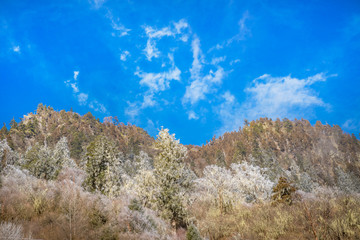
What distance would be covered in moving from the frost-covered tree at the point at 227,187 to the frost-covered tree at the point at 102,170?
36.4 feet

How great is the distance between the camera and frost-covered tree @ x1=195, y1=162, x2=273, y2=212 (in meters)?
21.3

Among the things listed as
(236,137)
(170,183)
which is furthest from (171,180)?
(236,137)

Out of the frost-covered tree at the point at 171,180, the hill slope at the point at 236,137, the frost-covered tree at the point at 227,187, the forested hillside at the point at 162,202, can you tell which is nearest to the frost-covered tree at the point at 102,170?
the forested hillside at the point at 162,202

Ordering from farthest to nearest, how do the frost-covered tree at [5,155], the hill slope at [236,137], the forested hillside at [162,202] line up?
1. the hill slope at [236,137]
2. the frost-covered tree at [5,155]
3. the forested hillside at [162,202]

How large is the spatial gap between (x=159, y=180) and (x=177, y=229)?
3.92m

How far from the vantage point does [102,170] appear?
21.4m

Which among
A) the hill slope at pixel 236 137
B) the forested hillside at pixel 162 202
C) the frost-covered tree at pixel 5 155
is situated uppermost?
the hill slope at pixel 236 137

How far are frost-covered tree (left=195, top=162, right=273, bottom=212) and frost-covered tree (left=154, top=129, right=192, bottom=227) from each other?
23.3ft

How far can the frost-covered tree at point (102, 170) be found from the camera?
67.8ft

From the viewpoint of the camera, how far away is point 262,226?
29.9 ft

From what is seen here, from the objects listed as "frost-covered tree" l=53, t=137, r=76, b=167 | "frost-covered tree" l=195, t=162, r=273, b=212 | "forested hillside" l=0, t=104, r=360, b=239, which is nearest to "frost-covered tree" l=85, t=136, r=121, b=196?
"forested hillside" l=0, t=104, r=360, b=239

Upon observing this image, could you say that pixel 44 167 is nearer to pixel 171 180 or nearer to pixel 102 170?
pixel 102 170

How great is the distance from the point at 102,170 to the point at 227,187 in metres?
15.6

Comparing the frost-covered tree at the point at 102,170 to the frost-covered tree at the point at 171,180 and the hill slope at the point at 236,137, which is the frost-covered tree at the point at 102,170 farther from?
the hill slope at the point at 236,137
